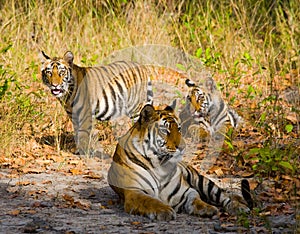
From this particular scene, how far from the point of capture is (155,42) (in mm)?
9195

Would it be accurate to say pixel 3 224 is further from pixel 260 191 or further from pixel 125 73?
pixel 125 73

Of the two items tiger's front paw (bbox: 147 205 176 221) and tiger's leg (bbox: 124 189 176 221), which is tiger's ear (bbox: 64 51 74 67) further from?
tiger's front paw (bbox: 147 205 176 221)

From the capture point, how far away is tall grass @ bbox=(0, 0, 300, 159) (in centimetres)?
845


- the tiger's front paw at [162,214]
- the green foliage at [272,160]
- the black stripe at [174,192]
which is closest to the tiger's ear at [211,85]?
the green foliage at [272,160]

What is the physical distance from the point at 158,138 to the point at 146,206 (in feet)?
1.85

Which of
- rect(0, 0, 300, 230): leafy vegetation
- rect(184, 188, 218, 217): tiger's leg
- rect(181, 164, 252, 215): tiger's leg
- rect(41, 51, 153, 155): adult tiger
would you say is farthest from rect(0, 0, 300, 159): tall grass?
rect(184, 188, 218, 217): tiger's leg

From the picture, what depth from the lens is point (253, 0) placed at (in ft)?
33.1

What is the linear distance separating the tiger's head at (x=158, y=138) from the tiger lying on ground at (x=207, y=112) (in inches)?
95.8

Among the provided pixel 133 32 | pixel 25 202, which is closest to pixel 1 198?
pixel 25 202

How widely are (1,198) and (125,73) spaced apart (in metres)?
3.03

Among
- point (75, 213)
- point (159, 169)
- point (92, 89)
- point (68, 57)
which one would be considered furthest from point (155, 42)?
point (75, 213)

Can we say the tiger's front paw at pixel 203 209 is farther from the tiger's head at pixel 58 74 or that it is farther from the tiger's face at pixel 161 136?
the tiger's head at pixel 58 74

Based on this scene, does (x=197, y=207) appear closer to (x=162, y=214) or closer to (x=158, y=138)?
(x=162, y=214)

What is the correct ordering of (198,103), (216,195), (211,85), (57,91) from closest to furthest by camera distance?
(216,195) → (57,91) → (198,103) → (211,85)
